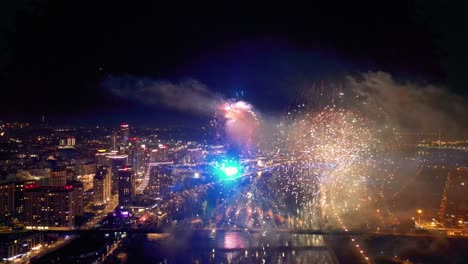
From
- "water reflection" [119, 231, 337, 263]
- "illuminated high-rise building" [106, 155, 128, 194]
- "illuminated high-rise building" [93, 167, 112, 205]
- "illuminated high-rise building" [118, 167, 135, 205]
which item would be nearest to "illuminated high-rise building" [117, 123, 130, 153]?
"illuminated high-rise building" [106, 155, 128, 194]

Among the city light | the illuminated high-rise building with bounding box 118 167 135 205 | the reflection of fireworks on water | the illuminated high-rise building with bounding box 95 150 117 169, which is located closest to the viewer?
the reflection of fireworks on water

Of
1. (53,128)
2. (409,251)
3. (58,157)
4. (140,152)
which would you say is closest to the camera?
(409,251)

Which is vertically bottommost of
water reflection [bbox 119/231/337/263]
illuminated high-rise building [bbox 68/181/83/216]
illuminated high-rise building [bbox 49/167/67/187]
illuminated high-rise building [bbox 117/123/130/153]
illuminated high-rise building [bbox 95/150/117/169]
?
water reflection [bbox 119/231/337/263]

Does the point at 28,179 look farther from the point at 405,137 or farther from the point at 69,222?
the point at 405,137

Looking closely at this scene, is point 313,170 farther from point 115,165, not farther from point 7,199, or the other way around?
point 7,199

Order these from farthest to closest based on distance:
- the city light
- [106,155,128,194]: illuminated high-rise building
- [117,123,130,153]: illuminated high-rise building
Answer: the city light, [106,155,128,194]: illuminated high-rise building, [117,123,130,153]: illuminated high-rise building

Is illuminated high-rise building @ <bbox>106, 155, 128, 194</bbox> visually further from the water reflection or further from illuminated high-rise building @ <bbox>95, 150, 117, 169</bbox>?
the water reflection

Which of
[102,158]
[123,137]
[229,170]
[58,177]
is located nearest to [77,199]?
[58,177]

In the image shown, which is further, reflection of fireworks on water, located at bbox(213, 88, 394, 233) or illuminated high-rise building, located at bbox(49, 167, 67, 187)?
illuminated high-rise building, located at bbox(49, 167, 67, 187)

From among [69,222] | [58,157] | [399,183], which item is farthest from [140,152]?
[399,183]
